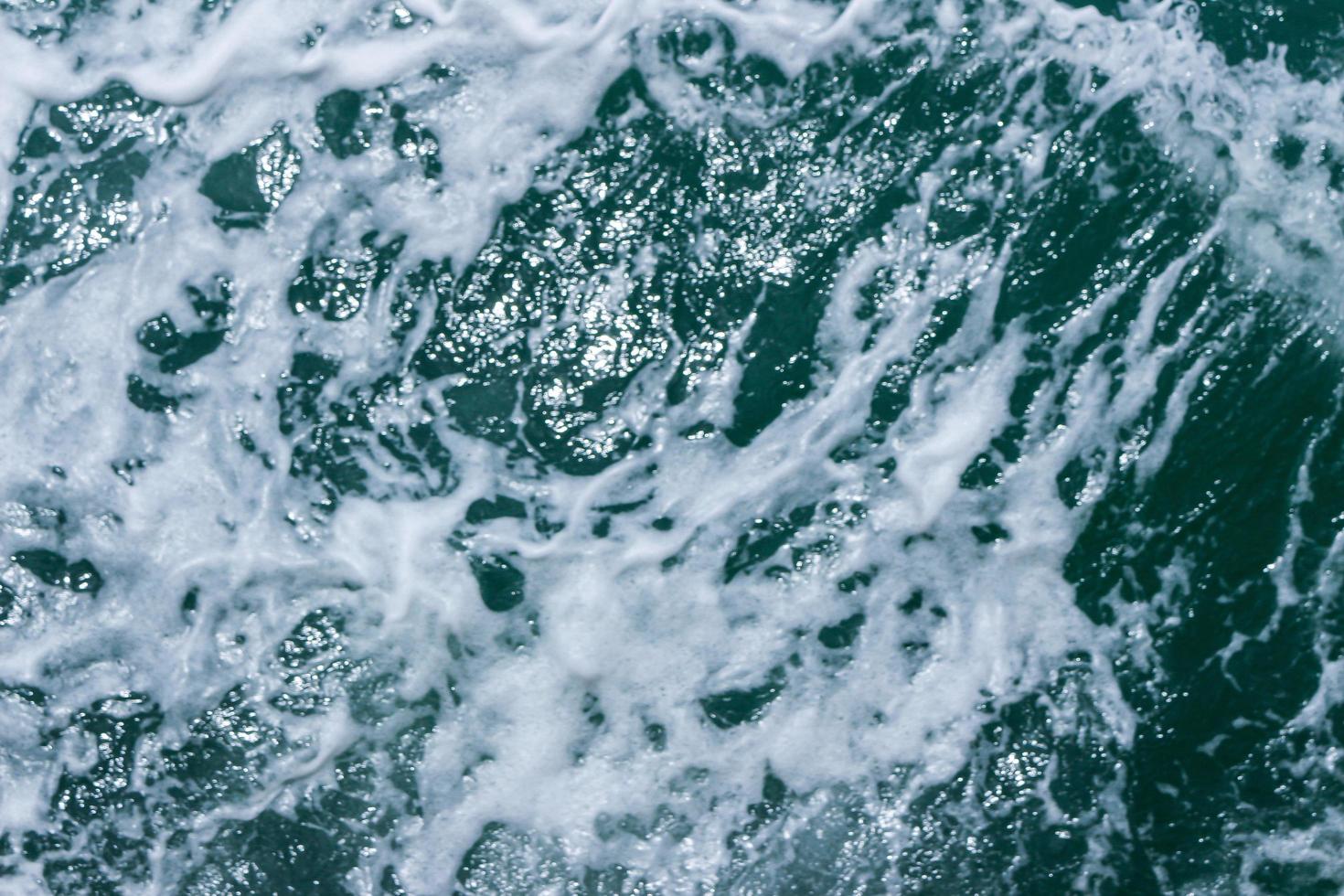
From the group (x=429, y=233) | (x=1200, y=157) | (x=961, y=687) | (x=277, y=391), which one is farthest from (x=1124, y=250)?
(x=277, y=391)

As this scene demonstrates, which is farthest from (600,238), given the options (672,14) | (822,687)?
(822,687)

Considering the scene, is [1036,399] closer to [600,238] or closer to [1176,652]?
[1176,652]

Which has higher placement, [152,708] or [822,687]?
[822,687]

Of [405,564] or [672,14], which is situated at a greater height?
[672,14]

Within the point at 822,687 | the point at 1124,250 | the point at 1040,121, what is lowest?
the point at 822,687

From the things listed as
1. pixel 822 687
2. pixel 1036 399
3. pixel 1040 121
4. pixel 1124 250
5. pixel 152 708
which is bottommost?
pixel 152 708

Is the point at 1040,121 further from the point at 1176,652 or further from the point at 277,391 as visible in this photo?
the point at 277,391
